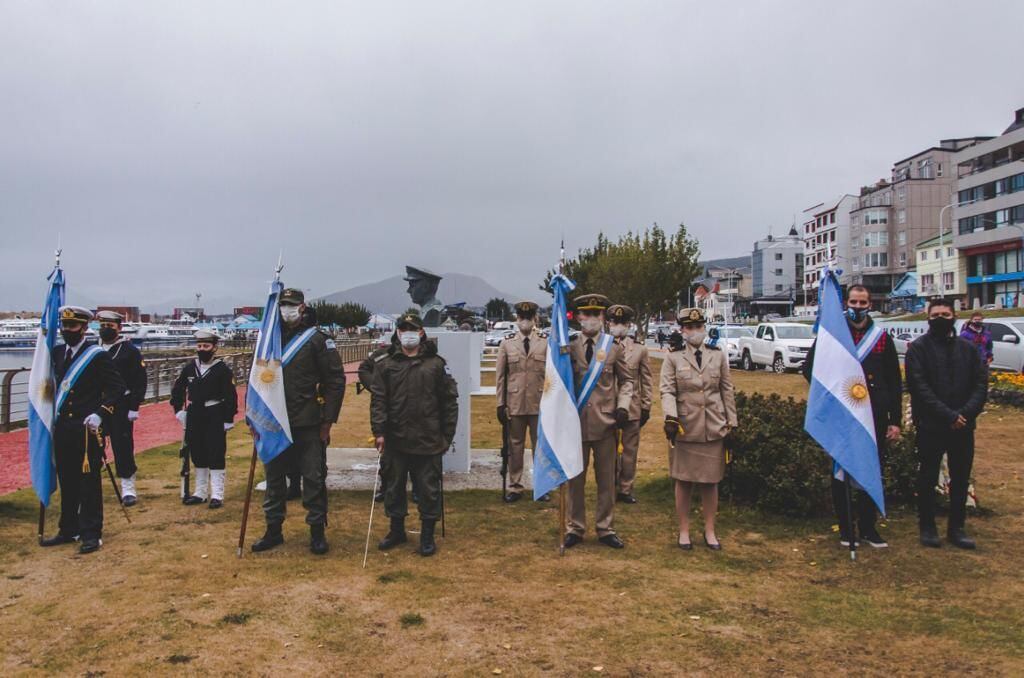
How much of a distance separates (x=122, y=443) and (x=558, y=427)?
4.70m

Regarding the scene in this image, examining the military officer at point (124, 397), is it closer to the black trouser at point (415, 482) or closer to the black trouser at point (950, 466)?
the black trouser at point (415, 482)

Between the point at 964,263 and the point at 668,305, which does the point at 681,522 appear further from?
the point at 964,263

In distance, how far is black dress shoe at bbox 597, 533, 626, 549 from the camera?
6.20 metres

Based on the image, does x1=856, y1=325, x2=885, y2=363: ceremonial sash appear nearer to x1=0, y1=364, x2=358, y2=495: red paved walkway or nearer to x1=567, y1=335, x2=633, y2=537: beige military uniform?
x1=567, y1=335, x2=633, y2=537: beige military uniform

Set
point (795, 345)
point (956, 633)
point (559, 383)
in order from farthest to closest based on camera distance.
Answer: point (795, 345), point (559, 383), point (956, 633)

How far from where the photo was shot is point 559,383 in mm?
6082

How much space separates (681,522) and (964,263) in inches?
2504

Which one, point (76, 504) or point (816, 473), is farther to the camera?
point (816, 473)

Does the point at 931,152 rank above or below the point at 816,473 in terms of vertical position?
above

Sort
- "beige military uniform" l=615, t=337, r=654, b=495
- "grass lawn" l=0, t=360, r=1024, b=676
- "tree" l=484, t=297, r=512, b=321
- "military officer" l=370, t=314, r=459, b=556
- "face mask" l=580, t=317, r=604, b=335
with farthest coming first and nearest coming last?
"tree" l=484, t=297, r=512, b=321 < "beige military uniform" l=615, t=337, r=654, b=495 < "face mask" l=580, t=317, r=604, b=335 < "military officer" l=370, t=314, r=459, b=556 < "grass lawn" l=0, t=360, r=1024, b=676

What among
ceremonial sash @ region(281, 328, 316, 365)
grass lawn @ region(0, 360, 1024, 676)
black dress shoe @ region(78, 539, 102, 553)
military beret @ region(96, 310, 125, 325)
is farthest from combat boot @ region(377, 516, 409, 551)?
military beret @ region(96, 310, 125, 325)

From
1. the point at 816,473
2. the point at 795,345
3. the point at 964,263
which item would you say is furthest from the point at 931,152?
the point at 816,473

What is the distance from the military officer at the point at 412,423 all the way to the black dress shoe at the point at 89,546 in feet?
7.55

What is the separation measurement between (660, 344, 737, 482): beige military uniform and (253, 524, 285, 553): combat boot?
10.8ft
